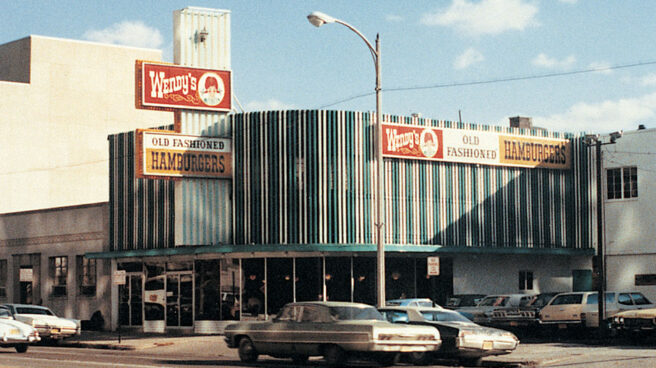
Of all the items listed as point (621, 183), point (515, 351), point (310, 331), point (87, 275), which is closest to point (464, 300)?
point (515, 351)

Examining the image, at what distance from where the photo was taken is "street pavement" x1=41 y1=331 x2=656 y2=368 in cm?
2466

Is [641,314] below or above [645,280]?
below

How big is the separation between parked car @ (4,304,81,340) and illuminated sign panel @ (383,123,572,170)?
13376 millimetres

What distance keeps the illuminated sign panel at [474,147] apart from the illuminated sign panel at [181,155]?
6.32 meters

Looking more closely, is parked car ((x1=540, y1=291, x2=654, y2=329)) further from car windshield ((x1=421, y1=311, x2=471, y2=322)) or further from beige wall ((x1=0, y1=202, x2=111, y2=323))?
beige wall ((x1=0, y1=202, x2=111, y2=323))

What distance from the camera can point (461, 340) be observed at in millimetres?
24094

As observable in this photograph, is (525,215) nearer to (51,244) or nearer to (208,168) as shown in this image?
(208,168)

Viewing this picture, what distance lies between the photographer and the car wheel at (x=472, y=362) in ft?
82.0

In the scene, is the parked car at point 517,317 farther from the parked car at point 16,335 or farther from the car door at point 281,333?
the parked car at point 16,335

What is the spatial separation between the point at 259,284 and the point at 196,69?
8.41 meters

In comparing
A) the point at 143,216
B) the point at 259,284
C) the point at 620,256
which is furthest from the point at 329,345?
the point at 620,256

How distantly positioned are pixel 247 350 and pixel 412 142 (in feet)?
57.1

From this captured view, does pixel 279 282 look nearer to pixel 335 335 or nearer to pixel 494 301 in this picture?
pixel 494 301

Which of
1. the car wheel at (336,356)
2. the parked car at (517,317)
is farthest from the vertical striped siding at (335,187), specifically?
the car wheel at (336,356)
